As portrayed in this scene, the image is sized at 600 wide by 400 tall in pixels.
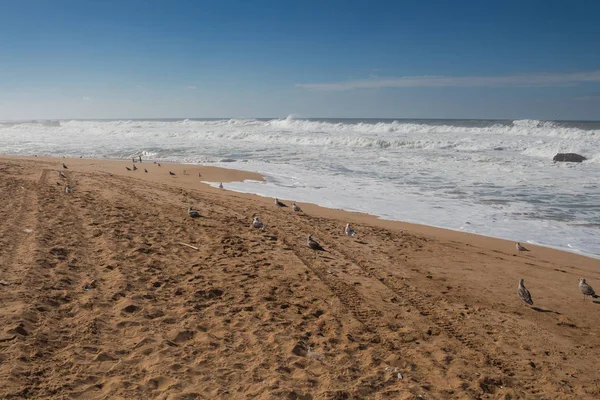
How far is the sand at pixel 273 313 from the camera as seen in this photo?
13.3ft

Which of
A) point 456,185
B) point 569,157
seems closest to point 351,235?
point 456,185

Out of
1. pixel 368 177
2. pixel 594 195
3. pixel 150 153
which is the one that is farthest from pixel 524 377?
pixel 150 153

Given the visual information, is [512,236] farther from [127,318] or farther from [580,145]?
[580,145]

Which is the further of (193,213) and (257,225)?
Answer: (193,213)

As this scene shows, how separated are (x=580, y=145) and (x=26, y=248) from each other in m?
34.3

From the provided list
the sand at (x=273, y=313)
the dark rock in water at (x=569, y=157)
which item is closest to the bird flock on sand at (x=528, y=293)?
the sand at (x=273, y=313)

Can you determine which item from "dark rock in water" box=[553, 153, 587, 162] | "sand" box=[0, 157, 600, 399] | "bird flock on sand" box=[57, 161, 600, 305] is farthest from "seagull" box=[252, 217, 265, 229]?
"dark rock in water" box=[553, 153, 587, 162]

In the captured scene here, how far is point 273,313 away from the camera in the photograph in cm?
541

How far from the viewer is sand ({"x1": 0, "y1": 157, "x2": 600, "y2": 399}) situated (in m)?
4.04

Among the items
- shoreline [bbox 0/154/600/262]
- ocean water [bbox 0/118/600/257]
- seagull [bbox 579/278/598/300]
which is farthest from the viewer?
ocean water [bbox 0/118/600/257]

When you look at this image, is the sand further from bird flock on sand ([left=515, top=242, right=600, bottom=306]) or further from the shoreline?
the shoreline

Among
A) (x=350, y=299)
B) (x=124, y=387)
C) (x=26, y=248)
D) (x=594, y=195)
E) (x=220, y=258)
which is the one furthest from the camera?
(x=594, y=195)

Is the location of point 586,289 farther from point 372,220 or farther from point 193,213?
point 193,213

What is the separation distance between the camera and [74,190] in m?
11.6
